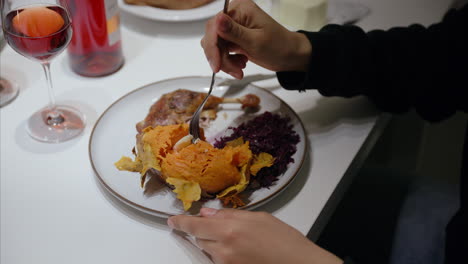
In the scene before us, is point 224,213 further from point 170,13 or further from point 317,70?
point 170,13

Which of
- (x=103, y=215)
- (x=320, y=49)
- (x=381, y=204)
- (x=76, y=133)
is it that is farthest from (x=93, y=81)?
(x=381, y=204)

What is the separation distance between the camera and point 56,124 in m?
0.99

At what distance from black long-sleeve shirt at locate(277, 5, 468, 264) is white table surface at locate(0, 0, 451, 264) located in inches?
2.7

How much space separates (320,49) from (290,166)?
0.25 metres

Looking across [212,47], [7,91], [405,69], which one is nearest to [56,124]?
[7,91]

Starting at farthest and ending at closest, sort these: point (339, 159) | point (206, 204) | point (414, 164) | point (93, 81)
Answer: point (414, 164)
point (93, 81)
point (339, 159)
point (206, 204)

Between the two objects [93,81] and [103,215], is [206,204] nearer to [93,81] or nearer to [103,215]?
[103,215]

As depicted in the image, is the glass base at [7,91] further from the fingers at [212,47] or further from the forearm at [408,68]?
the forearm at [408,68]

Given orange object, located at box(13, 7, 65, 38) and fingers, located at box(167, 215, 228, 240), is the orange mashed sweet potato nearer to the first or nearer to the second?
fingers, located at box(167, 215, 228, 240)

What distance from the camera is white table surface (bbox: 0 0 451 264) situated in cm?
76

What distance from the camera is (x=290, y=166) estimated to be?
84 cm

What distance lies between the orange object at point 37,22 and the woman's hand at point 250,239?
1.35ft

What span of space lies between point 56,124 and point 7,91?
176 mm

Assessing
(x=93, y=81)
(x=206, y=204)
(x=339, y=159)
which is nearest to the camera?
(x=206, y=204)
